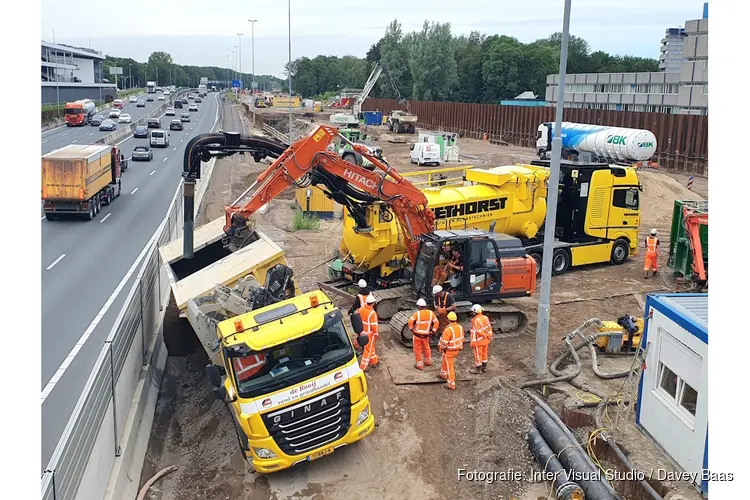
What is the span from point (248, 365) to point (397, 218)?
7.39m

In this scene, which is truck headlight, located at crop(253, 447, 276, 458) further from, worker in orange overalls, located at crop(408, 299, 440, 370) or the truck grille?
worker in orange overalls, located at crop(408, 299, 440, 370)

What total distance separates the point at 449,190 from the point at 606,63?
88502 millimetres

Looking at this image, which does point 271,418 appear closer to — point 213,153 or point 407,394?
point 407,394

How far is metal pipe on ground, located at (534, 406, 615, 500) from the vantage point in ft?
27.3

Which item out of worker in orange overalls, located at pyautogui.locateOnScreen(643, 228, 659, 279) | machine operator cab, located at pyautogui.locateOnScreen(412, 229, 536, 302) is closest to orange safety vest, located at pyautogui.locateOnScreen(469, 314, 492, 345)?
machine operator cab, located at pyautogui.locateOnScreen(412, 229, 536, 302)

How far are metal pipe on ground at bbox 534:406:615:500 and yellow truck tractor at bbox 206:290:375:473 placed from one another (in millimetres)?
2633

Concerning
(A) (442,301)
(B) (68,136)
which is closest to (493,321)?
(A) (442,301)

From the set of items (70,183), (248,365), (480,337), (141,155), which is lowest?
(480,337)

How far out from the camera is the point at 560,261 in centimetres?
1983

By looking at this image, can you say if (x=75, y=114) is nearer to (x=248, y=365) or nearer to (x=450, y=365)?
(x=450, y=365)

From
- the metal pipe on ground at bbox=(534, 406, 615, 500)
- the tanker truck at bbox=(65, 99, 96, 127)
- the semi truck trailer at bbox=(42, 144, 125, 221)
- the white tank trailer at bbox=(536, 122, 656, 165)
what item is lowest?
the metal pipe on ground at bbox=(534, 406, 615, 500)

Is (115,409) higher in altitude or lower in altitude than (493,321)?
higher

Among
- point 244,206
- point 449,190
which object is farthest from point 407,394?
point 449,190

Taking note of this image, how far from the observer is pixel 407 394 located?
38.9 feet
